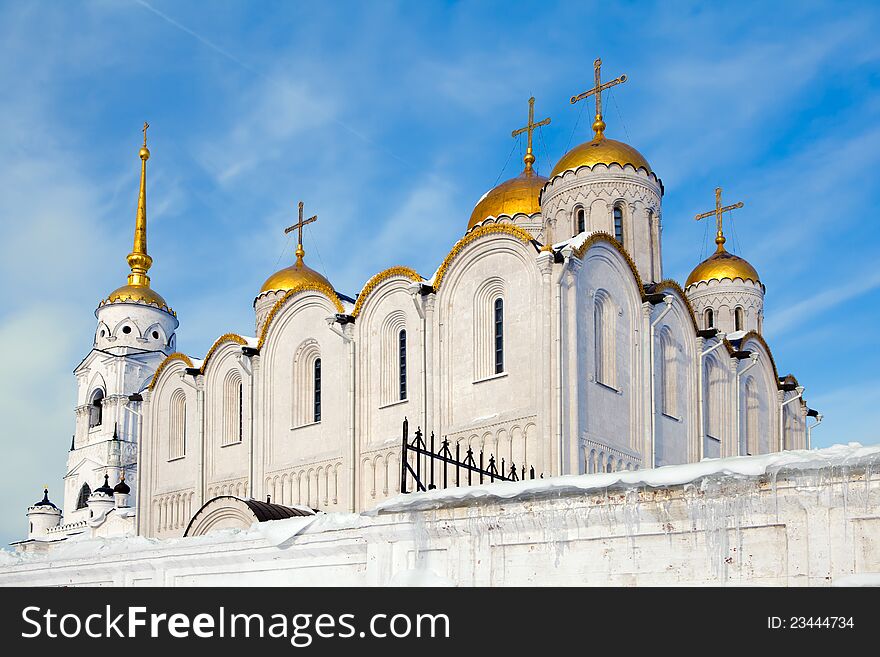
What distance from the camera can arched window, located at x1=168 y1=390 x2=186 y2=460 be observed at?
34344mm

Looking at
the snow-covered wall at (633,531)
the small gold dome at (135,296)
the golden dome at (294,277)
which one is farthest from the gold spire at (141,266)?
the snow-covered wall at (633,531)

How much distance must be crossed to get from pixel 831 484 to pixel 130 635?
654cm

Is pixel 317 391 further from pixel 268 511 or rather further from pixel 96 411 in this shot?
pixel 96 411

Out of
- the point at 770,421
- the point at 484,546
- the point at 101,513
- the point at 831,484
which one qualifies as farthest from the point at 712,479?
the point at 101,513

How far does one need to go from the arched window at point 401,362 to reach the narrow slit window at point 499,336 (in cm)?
285

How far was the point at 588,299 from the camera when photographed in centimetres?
2602

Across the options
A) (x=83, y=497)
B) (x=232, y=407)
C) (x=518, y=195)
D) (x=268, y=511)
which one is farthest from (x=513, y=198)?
(x=83, y=497)

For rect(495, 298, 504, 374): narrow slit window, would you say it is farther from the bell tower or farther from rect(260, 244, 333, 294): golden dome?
the bell tower

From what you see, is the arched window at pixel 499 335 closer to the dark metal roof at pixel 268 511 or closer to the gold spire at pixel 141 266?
the dark metal roof at pixel 268 511

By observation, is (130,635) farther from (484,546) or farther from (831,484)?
(831,484)

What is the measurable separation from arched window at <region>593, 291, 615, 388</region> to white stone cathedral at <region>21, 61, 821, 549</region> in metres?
0.05

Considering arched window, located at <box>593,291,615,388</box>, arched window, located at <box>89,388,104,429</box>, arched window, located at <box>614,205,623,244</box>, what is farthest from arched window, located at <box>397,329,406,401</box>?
arched window, located at <box>89,388,104,429</box>

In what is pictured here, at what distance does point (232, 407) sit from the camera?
3272cm

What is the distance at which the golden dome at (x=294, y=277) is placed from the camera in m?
40.6
